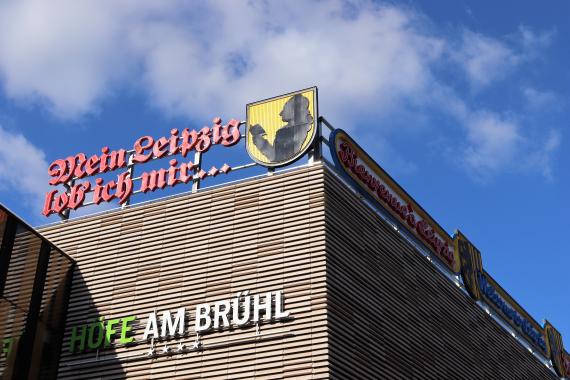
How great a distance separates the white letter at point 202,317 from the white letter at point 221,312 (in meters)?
0.26

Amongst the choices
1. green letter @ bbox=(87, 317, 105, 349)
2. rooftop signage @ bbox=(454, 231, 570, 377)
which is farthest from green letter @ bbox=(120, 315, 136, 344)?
rooftop signage @ bbox=(454, 231, 570, 377)

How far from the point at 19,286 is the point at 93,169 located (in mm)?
7322

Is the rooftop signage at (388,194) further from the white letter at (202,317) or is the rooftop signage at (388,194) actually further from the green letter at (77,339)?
the green letter at (77,339)

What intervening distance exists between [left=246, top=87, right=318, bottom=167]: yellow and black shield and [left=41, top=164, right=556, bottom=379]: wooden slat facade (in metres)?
0.97

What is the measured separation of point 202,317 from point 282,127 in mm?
7564

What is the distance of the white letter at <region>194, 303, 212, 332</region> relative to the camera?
24.2m

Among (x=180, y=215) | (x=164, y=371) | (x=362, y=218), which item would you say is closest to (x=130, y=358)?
(x=164, y=371)

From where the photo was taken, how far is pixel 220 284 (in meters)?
25.0

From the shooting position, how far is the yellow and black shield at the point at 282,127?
26781mm

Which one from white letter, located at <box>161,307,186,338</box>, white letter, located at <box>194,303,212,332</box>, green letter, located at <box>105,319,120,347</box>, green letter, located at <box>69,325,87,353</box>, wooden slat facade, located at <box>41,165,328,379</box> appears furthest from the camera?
green letter, located at <box>69,325,87,353</box>

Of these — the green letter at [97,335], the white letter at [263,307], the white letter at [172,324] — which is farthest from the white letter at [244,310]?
the green letter at [97,335]

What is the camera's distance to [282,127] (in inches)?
1083

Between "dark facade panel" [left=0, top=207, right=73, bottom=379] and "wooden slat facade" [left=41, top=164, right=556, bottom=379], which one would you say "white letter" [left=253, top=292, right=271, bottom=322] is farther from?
"dark facade panel" [left=0, top=207, right=73, bottom=379]

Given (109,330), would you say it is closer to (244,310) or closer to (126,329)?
(126,329)
